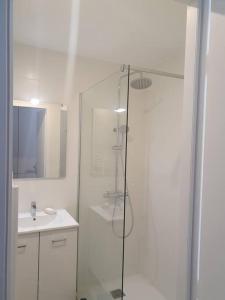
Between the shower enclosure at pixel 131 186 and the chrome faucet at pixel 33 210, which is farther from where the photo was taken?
the chrome faucet at pixel 33 210

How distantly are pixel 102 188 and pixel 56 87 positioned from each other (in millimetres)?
1186

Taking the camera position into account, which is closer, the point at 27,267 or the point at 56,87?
the point at 27,267

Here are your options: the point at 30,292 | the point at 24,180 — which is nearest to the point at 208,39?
the point at 24,180

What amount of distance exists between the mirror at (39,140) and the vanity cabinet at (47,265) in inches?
26.2

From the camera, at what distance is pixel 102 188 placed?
220 cm

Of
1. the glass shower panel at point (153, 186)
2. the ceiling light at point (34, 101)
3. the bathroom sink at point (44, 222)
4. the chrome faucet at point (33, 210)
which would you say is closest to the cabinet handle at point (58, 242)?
the bathroom sink at point (44, 222)

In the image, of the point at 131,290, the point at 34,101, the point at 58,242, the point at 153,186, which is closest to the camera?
the point at 58,242

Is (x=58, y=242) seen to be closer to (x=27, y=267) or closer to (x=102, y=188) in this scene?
(x=27, y=267)

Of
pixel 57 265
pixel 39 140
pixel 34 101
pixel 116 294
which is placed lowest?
pixel 116 294

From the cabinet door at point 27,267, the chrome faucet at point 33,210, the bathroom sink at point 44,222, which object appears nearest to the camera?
the cabinet door at point 27,267

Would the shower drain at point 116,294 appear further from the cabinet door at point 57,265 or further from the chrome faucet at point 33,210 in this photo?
the chrome faucet at point 33,210

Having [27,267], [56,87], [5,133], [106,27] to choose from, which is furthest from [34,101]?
[5,133]

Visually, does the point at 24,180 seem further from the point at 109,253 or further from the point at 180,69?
the point at 180,69

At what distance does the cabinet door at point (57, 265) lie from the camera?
189 centimetres
